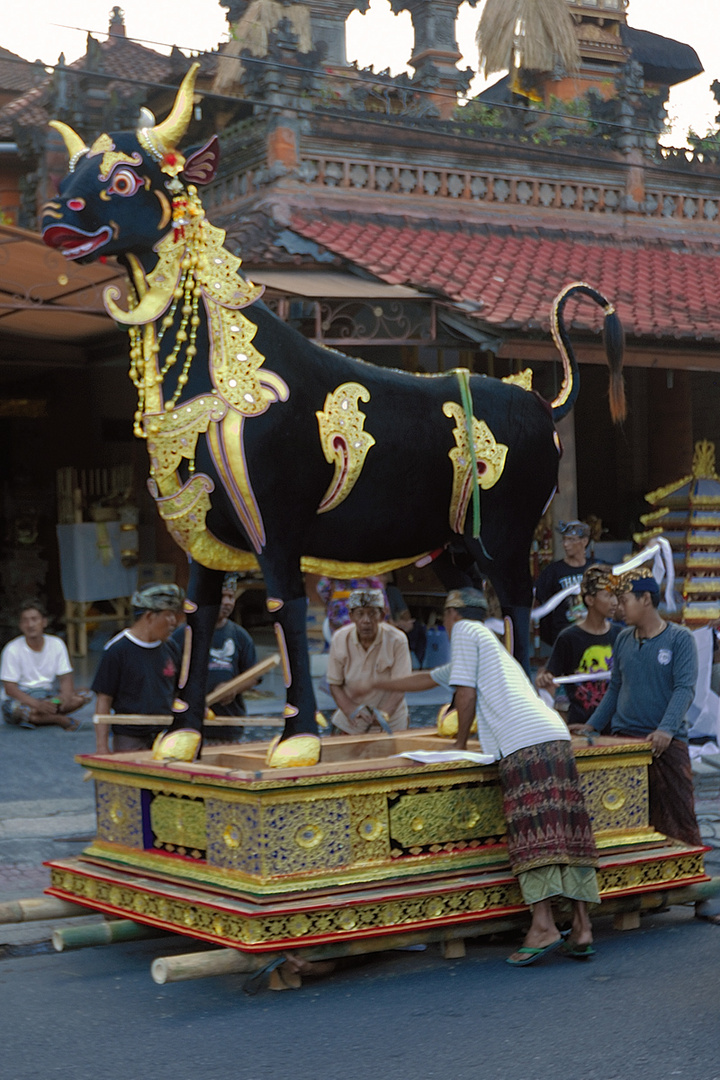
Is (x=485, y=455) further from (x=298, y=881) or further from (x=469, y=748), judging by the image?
(x=298, y=881)

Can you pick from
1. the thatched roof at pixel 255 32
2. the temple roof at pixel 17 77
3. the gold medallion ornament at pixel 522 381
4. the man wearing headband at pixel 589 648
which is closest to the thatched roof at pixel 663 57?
→ the thatched roof at pixel 255 32

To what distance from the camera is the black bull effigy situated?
194 inches

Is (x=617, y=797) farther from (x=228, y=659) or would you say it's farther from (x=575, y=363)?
(x=228, y=659)

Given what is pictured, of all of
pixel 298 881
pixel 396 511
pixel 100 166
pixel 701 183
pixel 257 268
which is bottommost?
pixel 298 881

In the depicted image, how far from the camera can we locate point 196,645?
523 centimetres

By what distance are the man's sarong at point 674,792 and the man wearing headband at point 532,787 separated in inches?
30.6

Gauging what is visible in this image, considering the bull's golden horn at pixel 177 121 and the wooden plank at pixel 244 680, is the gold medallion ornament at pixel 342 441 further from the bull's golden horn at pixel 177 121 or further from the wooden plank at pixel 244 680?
the wooden plank at pixel 244 680

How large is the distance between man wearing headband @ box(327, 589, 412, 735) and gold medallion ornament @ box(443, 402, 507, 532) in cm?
127

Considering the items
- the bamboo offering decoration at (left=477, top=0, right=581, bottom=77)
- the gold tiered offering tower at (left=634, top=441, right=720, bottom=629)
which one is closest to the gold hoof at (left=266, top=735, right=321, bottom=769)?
the gold tiered offering tower at (left=634, top=441, right=720, bottom=629)

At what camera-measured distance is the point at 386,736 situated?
589 centimetres

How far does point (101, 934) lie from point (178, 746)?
28.9 inches

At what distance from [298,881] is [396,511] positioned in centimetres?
143

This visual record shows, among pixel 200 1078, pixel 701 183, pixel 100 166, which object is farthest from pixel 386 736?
pixel 701 183

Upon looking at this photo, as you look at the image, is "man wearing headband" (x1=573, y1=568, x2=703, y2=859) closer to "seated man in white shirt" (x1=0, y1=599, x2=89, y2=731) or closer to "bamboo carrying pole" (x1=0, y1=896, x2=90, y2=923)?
"bamboo carrying pole" (x1=0, y1=896, x2=90, y2=923)
